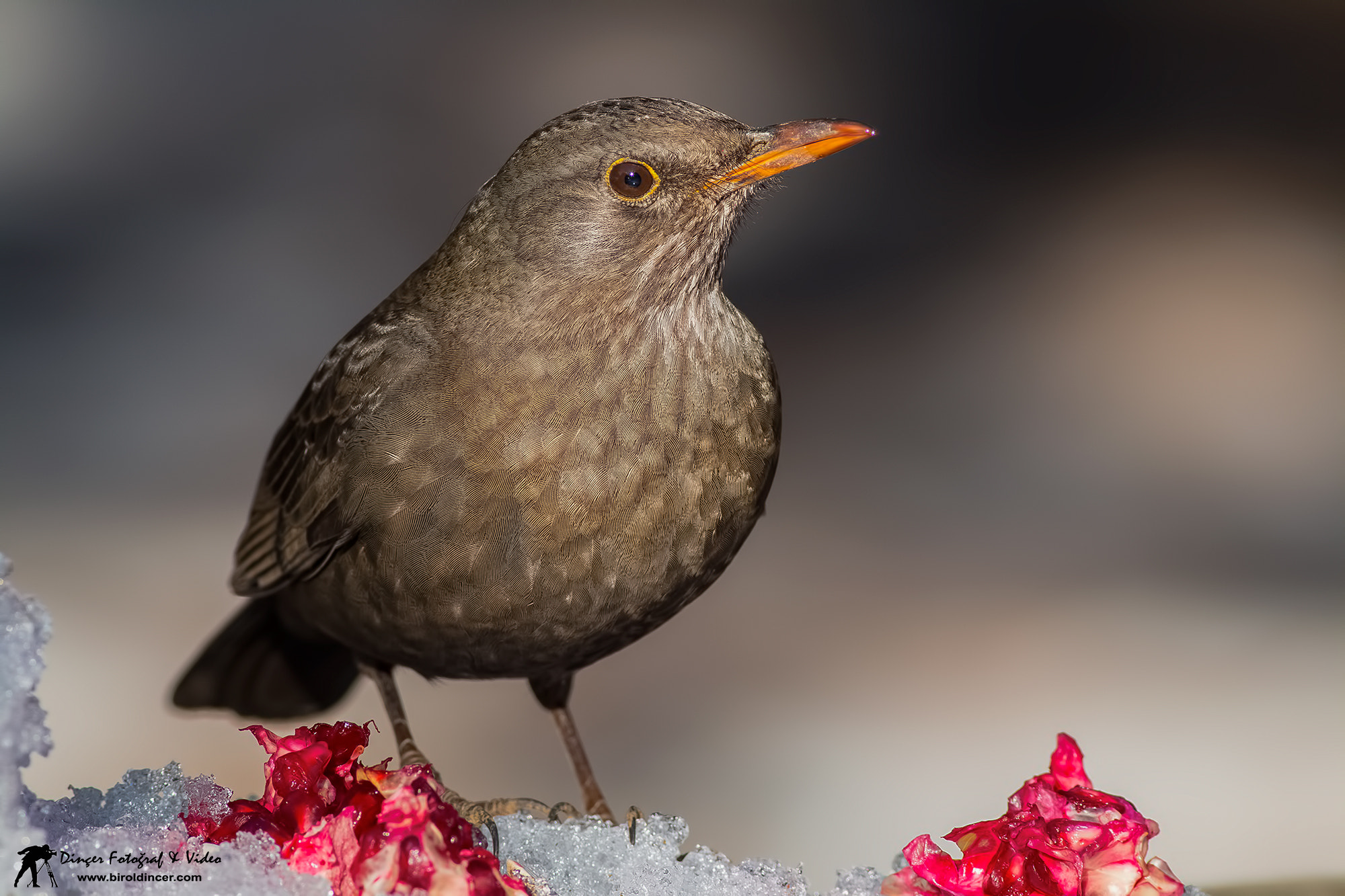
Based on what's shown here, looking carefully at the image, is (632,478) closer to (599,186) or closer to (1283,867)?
(599,186)

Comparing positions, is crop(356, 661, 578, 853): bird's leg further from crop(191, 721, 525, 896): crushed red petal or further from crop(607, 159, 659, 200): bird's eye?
crop(607, 159, 659, 200): bird's eye

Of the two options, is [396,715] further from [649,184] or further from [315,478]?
[649,184]

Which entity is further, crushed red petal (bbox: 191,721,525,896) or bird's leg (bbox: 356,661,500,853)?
bird's leg (bbox: 356,661,500,853)

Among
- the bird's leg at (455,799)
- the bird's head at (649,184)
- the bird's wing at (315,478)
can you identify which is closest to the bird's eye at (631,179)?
the bird's head at (649,184)

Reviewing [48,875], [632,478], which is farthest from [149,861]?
[632,478]

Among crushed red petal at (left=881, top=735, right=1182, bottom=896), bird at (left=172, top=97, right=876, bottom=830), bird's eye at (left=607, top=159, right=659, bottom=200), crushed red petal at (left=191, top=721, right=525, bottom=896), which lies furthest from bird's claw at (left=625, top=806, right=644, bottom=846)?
bird's eye at (left=607, top=159, right=659, bottom=200)

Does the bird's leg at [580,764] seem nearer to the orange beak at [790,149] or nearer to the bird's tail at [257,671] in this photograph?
the bird's tail at [257,671]
